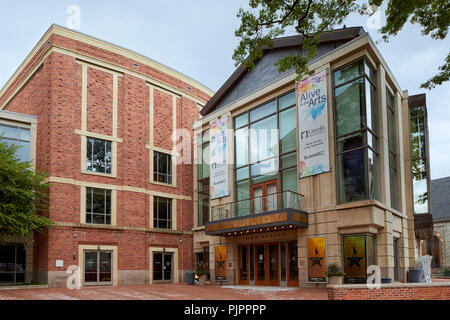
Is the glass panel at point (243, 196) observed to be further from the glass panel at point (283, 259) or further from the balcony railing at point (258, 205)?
the glass panel at point (283, 259)

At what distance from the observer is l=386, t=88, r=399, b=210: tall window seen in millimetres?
21247

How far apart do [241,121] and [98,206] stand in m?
9.98

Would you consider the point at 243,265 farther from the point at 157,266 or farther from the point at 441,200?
the point at 441,200

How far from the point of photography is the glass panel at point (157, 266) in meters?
27.6

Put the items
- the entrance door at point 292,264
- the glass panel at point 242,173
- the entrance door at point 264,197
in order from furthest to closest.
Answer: the glass panel at point 242,173 → the entrance door at point 264,197 → the entrance door at point 292,264

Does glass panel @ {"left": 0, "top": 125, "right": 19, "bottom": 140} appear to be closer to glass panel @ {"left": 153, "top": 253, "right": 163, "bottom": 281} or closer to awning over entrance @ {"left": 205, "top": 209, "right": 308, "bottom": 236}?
glass panel @ {"left": 153, "top": 253, "right": 163, "bottom": 281}

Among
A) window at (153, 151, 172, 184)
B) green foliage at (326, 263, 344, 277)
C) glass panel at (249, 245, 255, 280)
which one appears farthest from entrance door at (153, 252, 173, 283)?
green foliage at (326, 263, 344, 277)

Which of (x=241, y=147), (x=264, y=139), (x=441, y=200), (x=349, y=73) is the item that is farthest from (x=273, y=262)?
(x=441, y=200)

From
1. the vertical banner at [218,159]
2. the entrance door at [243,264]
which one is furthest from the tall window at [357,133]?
the vertical banner at [218,159]

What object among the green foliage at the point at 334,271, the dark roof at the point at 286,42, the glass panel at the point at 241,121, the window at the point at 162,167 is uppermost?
the dark roof at the point at 286,42

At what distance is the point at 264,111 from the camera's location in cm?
2400

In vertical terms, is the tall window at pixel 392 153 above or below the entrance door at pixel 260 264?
above

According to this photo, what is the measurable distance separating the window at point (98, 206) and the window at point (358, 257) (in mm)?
14439

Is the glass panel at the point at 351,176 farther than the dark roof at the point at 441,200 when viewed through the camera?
No
